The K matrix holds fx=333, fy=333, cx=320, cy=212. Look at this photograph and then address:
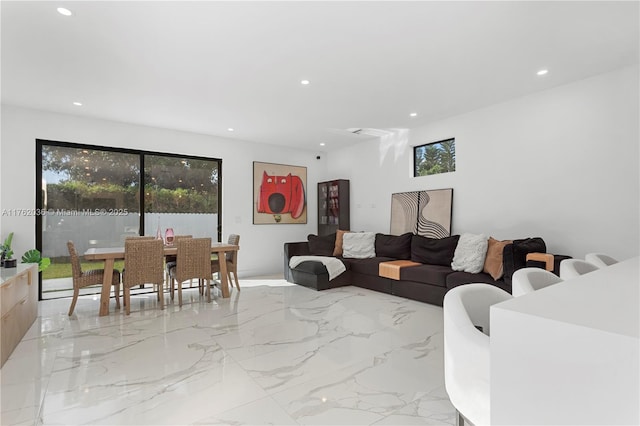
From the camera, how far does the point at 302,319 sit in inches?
148

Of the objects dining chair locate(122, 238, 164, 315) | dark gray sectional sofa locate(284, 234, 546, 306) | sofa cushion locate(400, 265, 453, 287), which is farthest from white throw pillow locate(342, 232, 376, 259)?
dining chair locate(122, 238, 164, 315)

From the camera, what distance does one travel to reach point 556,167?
406 centimetres

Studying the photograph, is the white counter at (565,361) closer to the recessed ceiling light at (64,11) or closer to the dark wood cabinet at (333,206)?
the recessed ceiling light at (64,11)

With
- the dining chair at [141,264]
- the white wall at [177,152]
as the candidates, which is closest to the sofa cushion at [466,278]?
the dining chair at [141,264]

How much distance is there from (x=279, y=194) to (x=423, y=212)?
309cm

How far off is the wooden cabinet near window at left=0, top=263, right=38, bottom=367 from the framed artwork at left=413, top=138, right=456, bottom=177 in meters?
5.50

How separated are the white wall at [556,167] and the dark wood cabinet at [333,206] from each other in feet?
6.06

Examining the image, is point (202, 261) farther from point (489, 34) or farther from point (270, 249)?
point (489, 34)

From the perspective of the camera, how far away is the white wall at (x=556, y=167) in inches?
140

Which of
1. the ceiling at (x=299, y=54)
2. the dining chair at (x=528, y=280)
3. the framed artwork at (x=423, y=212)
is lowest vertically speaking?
the dining chair at (x=528, y=280)

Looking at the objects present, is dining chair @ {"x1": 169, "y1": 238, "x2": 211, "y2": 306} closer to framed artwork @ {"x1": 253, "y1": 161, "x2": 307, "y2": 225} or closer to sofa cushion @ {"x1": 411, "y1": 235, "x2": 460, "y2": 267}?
framed artwork @ {"x1": 253, "y1": 161, "x2": 307, "y2": 225}

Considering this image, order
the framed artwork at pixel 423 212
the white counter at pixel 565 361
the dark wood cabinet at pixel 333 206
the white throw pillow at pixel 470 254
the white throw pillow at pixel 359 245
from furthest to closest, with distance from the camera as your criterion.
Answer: the dark wood cabinet at pixel 333 206
the white throw pillow at pixel 359 245
the framed artwork at pixel 423 212
the white throw pillow at pixel 470 254
the white counter at pixel 565 361

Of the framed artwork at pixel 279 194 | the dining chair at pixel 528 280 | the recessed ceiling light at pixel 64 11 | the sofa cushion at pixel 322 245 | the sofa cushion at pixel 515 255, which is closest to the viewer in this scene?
the dining chair at pixel 528 280

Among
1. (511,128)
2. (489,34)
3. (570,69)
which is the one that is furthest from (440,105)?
(489,34)
